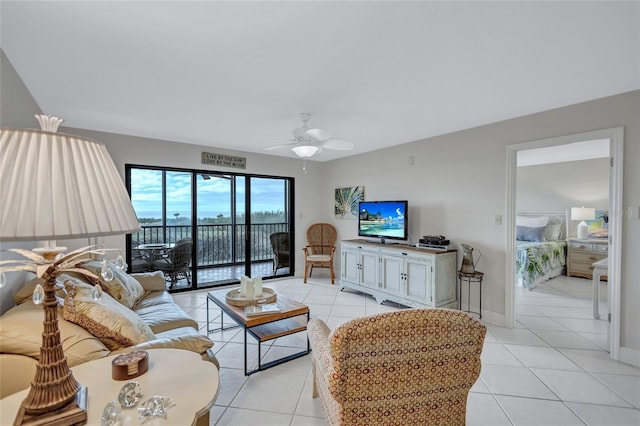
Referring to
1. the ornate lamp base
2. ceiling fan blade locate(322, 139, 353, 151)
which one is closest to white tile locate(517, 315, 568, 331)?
ceiling fan blade locate(322, 139, 353, 151)

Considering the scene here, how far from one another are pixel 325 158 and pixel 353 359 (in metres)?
4.77

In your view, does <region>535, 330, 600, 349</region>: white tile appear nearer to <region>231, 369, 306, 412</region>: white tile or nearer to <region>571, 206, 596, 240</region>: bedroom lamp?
<region>231, 369, 306, 412</region>: white tile

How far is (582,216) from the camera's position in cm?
555

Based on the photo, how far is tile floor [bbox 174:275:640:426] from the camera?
1896 mm

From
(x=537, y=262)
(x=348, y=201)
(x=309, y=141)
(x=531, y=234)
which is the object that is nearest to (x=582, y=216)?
(x=531, y=234)

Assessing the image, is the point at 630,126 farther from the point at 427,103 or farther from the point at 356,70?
the point at 356,70

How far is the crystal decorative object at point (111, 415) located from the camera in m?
0.90

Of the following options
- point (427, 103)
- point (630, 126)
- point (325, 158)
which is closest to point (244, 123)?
point (427, 103)

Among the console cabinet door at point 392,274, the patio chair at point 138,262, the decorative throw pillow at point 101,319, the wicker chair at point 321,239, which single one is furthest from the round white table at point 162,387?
the wicker chair at point 321,239

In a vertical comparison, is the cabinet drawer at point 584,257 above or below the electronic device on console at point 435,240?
below

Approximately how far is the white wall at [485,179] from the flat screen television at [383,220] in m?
0.22

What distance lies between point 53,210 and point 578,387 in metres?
3.32

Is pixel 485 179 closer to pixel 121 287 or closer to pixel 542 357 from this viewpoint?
pixel 542 357

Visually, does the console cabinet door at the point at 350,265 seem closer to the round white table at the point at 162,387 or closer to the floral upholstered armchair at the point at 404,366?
the floral upholstered armchair at the point at 404,366
